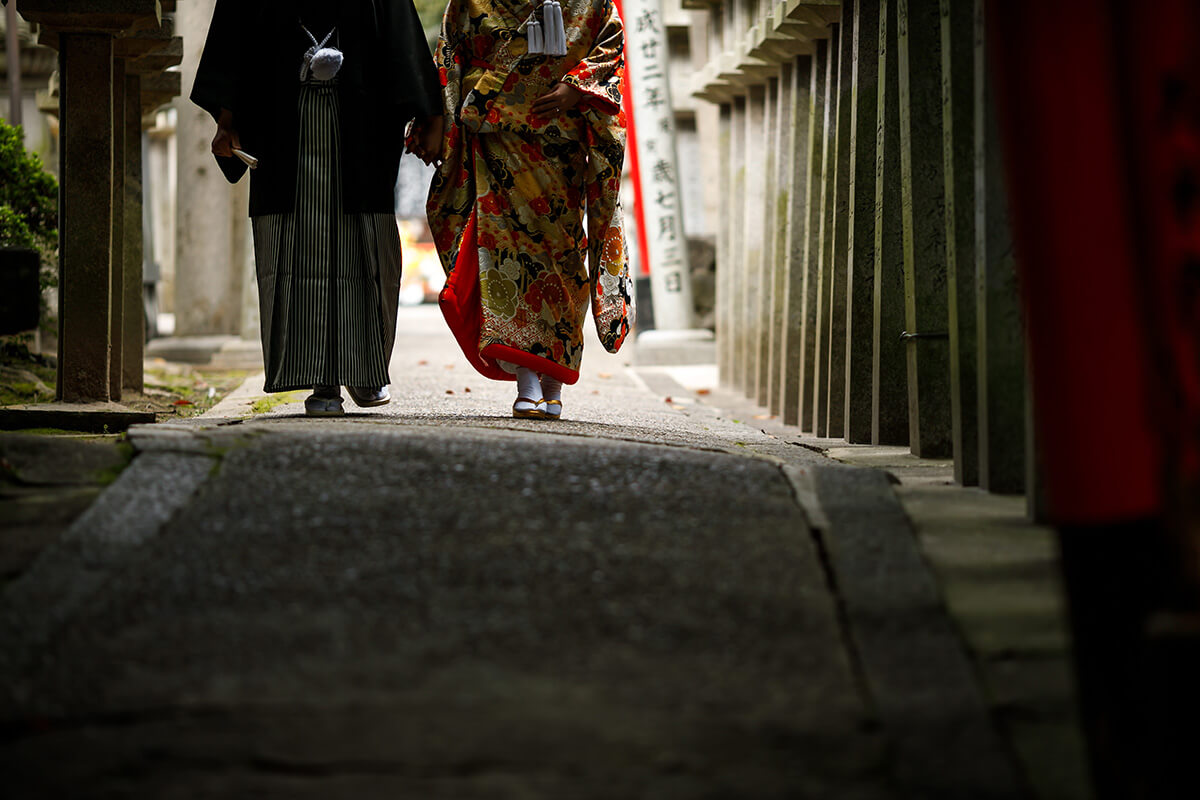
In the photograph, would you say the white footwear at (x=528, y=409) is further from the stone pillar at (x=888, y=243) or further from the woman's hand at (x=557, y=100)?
the stone pillar at (x=888, y=243)

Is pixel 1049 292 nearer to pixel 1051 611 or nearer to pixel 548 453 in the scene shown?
pixel 1051 611

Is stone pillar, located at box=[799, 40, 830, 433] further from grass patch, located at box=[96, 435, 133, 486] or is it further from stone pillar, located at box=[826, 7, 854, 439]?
grass patch, located at box=[96, 435, 133, 486]

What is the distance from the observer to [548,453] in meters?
3.85

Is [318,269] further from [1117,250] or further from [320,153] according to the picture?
[1117,250]

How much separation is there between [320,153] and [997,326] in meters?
2.96

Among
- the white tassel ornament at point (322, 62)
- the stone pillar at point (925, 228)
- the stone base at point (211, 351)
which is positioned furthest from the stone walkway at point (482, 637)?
the stone base at point (211, 351)

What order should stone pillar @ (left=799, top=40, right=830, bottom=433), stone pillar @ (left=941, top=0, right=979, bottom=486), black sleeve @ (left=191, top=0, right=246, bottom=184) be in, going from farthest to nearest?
1. stone pillar @ (left=799, top=40, right=830, bottom=433)
2. black sleeve @ (left=191, top=0, right=246, bottom=184)
3. stone pillar @ (left=941, top=0, right=979, bottom=486)

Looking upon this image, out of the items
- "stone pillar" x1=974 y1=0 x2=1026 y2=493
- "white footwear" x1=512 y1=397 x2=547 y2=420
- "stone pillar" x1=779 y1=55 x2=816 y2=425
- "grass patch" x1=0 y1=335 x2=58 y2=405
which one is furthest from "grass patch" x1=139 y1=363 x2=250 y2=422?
"stone pillar" x1=974 y1=0 x2=1026 y2=493

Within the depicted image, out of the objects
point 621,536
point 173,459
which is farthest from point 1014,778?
point 173,459

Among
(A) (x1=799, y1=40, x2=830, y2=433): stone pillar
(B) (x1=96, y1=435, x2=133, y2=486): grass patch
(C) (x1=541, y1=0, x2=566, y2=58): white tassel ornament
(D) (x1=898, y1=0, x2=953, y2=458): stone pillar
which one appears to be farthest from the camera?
(A) (x1=799, y1=40, x2=830, y2=433): stone pillar

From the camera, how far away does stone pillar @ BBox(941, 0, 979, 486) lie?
420 cm

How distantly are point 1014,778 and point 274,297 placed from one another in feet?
13.4

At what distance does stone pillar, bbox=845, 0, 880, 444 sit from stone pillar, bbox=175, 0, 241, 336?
742 cm

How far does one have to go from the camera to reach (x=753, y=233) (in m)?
8.90
